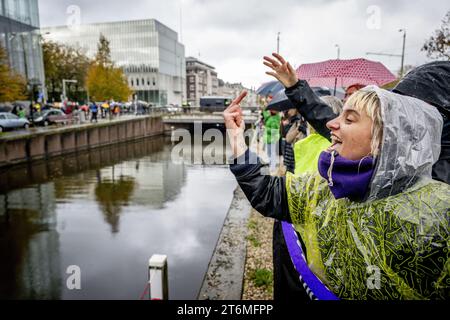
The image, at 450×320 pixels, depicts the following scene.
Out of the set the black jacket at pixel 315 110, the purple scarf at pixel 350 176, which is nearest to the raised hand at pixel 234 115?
the purple scarf at pixel 350 176

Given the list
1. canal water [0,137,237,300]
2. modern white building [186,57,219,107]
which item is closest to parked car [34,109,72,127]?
canal water [0,137,237,300]

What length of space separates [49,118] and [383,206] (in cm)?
3451

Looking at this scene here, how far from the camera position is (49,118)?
1217 inches

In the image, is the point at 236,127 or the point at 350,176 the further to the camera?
the point at 236,127

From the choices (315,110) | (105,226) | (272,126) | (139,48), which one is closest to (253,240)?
(272,126)

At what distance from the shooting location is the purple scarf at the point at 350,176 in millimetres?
1357

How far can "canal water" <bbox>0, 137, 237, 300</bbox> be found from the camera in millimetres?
7680

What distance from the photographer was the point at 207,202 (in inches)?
557

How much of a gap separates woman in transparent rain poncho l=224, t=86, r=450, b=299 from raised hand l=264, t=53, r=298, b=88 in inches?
30.1

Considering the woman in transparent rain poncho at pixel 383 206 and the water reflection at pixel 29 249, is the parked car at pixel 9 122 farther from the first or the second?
the woman in transparent rain poncho at pixel 383 206

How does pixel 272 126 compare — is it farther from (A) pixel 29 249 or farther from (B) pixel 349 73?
(A) pixel 29 249

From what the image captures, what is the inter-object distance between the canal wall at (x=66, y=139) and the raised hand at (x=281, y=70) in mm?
22120

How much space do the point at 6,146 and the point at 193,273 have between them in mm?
17895
